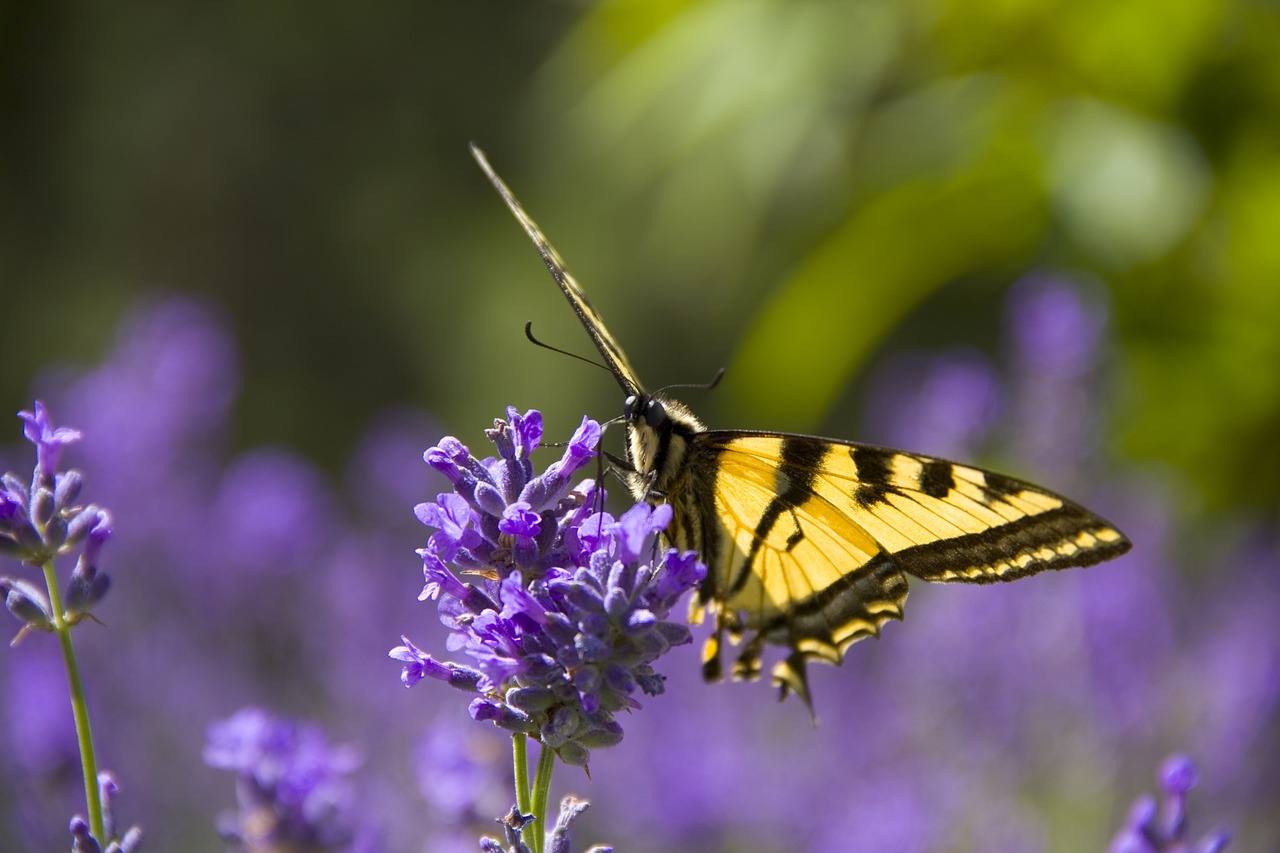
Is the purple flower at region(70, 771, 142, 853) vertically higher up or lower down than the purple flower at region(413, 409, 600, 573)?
lower down

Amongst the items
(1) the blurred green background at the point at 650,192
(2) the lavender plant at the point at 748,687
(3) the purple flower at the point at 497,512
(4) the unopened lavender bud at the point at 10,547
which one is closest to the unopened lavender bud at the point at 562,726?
(3) the purple flower at the point at 497,512

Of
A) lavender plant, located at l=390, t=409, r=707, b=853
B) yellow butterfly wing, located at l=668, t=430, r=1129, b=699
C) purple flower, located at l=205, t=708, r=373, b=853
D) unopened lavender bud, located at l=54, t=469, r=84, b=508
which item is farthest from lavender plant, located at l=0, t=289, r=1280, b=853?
lavender plant, located at l=390, t=409, r=707, b=853

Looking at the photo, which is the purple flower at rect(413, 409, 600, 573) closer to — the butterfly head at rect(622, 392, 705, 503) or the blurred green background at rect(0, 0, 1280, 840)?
the butterfly head at rect(622, 392, 705, 503)

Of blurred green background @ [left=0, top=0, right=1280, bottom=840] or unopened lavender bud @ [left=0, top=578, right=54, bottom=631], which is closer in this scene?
unopened lavender bud @ [left=0, top=578, right=54, bottom=631]

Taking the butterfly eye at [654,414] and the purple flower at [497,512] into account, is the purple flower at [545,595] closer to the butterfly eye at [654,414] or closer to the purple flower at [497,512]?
the purple flower at [497,512]

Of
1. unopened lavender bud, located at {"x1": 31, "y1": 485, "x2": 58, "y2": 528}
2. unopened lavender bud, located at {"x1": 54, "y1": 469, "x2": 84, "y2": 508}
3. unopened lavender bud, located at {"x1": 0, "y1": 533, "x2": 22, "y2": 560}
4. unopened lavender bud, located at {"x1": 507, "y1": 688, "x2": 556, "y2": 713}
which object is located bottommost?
unopened lavender bud, located at {"x1": 507, "y1": 688, "x2": 556, "y2": 713}

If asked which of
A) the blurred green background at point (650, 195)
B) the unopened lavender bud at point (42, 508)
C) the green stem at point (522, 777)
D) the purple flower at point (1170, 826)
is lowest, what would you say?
the purple flower at point (1170, 826)
